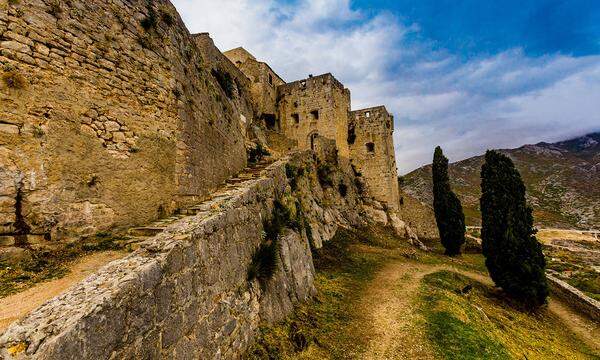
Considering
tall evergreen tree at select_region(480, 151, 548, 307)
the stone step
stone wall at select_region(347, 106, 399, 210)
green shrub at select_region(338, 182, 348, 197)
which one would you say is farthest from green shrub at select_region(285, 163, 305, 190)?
stone wall at select_region(347, 106, 399, 210)

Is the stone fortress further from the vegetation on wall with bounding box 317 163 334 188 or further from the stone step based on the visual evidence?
the vegetation on wall with bounding box 317 163 334 188

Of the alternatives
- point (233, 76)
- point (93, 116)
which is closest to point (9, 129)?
point (93, 116)

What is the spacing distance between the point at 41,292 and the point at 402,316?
871 centimetres

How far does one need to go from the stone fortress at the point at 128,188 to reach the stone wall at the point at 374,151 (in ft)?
57.2

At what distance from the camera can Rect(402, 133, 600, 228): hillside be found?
64125 millimetres

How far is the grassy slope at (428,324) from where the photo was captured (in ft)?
23.2

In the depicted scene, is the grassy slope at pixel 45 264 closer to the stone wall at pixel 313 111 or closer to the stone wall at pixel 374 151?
the stone wall at pixel 313 111

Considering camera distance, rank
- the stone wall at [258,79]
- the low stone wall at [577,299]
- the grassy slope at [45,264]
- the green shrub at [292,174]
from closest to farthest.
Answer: the grassy slope at [45,264], the green shrub at [292,174], the low stone wall at [577,299], the stone wall at [258,79]

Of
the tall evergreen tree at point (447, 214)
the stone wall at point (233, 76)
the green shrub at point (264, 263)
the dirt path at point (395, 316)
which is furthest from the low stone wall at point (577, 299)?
the stone wall at point (233, 76)

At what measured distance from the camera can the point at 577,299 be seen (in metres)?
14.9

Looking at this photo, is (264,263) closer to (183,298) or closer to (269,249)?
(269,249)

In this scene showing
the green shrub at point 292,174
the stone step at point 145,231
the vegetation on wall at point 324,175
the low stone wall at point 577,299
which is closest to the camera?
the stone step at point 145,231

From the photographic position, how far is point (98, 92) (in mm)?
5914

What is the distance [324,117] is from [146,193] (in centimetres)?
2067
